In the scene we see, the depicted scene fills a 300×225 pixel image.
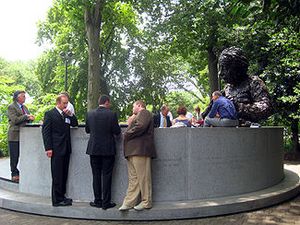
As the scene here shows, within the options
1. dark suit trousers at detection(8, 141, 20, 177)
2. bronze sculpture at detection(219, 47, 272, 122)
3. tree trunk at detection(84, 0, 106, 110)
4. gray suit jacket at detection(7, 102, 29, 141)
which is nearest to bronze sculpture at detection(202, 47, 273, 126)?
bronze sculpture at detection(219, 47, 272, 122)

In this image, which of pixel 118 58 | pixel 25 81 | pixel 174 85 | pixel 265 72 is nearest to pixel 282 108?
pixel 265 72

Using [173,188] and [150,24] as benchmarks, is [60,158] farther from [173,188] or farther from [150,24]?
[150,24]

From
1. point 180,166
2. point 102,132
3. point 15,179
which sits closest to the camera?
point 102,132

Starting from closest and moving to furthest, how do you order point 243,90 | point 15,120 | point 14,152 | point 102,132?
1. point 102,132
2. point 15,120
3. point 14,152
4. point 243,90

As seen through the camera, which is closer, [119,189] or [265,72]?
[119,189]

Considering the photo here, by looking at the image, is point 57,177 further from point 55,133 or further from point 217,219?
point 217,219

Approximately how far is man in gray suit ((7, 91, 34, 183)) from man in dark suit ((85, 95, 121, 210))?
2.47 metres

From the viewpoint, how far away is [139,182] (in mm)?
6684

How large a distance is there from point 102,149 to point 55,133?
3.21 ft

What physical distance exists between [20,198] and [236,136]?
450 cm

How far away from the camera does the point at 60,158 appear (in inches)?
275

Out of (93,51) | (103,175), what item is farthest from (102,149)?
(93,51)

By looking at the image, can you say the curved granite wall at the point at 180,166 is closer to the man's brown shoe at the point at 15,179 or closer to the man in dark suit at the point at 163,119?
the man's brown shoe at the point at 15,179

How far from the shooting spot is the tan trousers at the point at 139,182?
6.66 m
